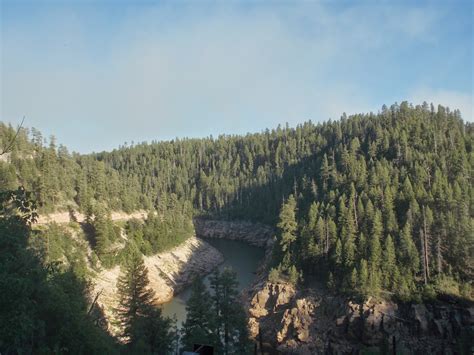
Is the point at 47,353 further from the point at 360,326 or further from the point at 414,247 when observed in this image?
the point at 414,247

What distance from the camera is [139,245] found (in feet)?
282

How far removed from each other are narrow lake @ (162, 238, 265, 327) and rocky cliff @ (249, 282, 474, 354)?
58.3 feet

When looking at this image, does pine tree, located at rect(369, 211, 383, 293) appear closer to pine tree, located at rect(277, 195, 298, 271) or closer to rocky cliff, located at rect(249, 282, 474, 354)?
rocky cliff, located at rect(249, 282, 474, 354)

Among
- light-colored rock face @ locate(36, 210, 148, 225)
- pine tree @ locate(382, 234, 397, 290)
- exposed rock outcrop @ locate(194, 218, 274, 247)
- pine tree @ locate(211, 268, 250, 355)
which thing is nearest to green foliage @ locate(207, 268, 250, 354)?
pine tree @ locate(211, 268, 250, 355)

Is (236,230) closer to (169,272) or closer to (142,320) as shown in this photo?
(169,272)

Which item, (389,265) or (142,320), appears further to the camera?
(389,265)

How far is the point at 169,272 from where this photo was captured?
282ft

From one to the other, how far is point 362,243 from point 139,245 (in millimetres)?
47327

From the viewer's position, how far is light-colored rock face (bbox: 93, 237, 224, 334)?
216 feet

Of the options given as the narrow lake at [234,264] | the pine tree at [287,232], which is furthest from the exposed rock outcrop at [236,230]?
the pine tree at [287,232]

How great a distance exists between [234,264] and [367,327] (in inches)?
2217

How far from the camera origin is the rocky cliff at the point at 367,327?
2028 inches

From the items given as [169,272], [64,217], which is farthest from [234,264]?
[64,217]

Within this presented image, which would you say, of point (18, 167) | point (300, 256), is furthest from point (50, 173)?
point (300, 256)
